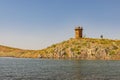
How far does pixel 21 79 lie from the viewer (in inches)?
2325

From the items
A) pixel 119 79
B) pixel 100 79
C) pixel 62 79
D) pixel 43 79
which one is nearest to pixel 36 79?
pixel 43 79

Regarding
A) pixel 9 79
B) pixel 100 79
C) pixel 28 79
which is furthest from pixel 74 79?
pixel 9 79

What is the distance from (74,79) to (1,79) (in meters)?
15.2

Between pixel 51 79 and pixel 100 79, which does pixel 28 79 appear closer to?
pixel 51 79

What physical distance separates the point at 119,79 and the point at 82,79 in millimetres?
8081

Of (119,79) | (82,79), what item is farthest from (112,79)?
(82,79)

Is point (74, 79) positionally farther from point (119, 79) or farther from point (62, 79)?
point (119, 79)

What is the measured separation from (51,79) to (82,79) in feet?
21.6

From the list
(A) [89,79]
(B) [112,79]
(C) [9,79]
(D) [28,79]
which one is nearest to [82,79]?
(A) [89,79]

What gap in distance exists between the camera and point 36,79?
59000 mm

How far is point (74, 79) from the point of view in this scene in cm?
5978

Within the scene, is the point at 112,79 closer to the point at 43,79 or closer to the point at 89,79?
the point at 89,79

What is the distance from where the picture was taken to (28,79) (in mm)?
58750

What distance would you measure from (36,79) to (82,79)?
9.70 meters
